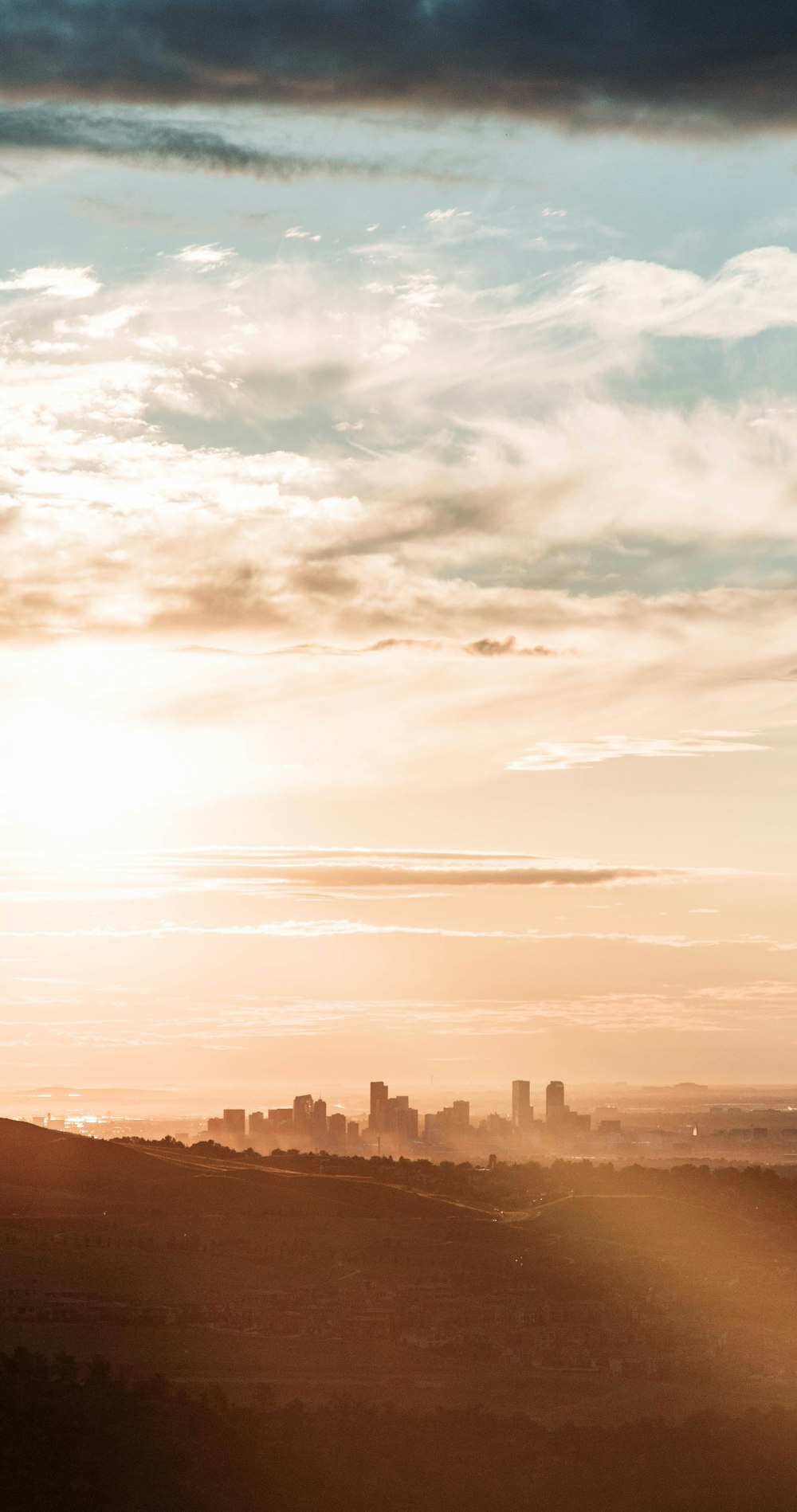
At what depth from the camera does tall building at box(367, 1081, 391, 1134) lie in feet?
376

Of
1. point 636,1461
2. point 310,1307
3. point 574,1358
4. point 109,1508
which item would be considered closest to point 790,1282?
point 574,1358

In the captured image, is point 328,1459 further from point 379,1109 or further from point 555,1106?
point 555,1106

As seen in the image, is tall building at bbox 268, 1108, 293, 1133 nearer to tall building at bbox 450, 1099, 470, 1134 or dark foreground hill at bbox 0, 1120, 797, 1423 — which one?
tall building at bbox 450, 1099, 470, 1134

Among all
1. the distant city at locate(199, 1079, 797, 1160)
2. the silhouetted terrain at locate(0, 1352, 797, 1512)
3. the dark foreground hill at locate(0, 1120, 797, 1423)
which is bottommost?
the silhouetted terrain at locate(0, 1352, 797, 1512)

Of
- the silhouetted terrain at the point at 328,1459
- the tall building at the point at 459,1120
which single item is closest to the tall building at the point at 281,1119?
the tall building at the point at 459,1120

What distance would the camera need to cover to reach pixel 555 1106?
145000 mm

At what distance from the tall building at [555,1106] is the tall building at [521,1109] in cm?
151

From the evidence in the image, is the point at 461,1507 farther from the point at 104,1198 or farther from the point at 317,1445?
the point at 104,1198

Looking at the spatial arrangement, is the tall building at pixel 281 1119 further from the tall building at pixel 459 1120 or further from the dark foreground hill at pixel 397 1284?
the dark foreground hill at pixel 397 1284

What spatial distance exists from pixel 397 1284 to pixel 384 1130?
6881 cm

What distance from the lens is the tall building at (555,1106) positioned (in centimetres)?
13362

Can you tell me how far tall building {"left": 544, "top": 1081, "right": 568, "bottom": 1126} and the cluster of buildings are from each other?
0.26m

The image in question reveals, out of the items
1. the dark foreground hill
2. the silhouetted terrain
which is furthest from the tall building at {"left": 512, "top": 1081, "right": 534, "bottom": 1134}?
the silhouetted terrain

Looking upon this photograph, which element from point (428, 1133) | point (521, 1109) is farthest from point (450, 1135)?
point (521, 1109)
